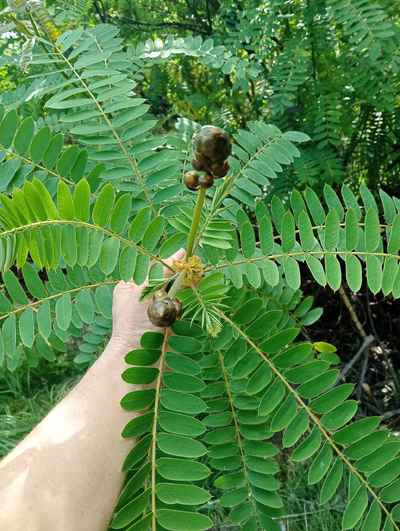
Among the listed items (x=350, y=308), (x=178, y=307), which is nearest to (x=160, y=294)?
(x=178, y=307)

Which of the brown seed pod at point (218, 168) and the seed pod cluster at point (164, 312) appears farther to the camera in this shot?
the seed pod cluster at point (164, 312)

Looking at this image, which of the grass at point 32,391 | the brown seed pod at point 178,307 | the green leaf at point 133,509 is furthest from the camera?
the grass at point 32,391

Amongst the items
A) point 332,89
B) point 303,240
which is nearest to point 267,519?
point 303,240

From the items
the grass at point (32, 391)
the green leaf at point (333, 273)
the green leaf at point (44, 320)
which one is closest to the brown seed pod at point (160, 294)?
the green leaf at point (44, 320)

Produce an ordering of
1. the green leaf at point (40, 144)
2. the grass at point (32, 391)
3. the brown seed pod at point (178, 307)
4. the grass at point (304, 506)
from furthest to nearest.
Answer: the grass at point (32, 391) → the grass at point (304, 506) → the green leaf at point (40, 144) → the brown seed pod at point (178, 307)

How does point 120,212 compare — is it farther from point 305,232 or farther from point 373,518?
point 373,518

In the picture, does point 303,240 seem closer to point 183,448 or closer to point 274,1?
point 183,448

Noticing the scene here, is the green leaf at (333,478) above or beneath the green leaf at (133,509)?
beneath

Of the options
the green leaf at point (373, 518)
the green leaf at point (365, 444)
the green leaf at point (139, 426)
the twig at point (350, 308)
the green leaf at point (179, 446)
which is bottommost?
the twig at point (350, 308)

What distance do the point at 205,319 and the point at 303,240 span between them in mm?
283

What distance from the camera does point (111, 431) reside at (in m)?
1.15

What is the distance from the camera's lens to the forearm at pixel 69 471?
106 cm

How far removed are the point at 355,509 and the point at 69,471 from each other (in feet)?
1.81

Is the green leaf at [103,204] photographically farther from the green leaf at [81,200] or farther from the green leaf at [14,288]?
the green leaf at [14,288]
